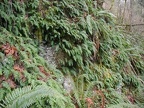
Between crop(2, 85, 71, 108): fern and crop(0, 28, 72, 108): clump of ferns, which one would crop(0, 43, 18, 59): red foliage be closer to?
crop(0, 28, 72, 108): clump of ferns

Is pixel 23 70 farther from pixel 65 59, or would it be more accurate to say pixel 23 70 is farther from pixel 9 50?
pixel 65 59

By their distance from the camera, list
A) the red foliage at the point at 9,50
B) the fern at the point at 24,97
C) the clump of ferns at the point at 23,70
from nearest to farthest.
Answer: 1. the fern at the point at 24,97
2. the clump of ferns at the point at 23,70
3. the red foliage at the point at 9,50

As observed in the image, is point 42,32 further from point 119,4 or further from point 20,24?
point 119,4

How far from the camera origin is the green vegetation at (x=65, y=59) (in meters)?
4.30

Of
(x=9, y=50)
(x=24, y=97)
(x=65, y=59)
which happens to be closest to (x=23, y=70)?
(x=9, y=50)

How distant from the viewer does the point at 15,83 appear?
4344 millimetres

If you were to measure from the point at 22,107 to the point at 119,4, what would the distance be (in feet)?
35.8

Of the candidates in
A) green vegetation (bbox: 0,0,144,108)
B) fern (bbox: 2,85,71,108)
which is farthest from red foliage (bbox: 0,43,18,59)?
fern (bbox: 2,85,71,108)

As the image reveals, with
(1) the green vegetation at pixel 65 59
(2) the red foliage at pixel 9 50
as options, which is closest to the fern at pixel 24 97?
(1) the green vegetation at pixel 65 59

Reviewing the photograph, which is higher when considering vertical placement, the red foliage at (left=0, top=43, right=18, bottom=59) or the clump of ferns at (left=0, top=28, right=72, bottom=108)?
the red foliage at (left=0, top=43, right=18, bottom=59)

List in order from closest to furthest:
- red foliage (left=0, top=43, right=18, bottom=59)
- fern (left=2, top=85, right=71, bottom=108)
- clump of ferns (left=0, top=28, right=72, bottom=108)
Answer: fern (left=2, top=85, right=71, bottom=108) → clump of ferns (left=0, top=28, right=72, bottom=108) → red foliage (left=0, top=43, right=18, bottom=59)

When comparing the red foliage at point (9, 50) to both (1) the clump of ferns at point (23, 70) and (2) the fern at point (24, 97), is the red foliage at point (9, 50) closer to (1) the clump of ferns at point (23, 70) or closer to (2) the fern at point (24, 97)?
(1) the clump of ferns at point (23, 70)

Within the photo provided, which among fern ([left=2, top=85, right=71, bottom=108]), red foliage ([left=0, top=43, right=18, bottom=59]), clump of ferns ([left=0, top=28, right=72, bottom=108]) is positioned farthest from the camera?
red foliage ([left=0, top=43, right=18, bottom=59])

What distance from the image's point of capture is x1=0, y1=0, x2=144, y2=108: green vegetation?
14.1 feet
